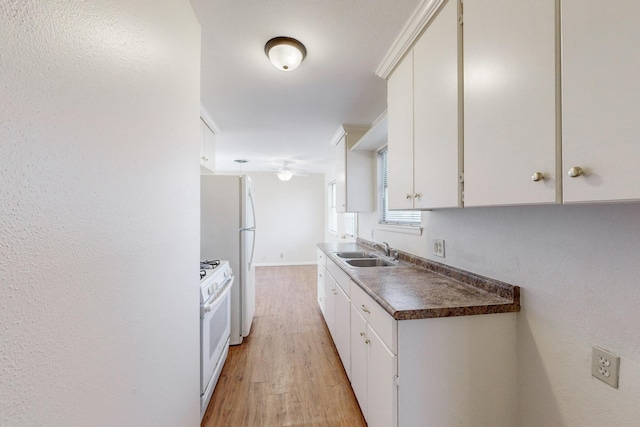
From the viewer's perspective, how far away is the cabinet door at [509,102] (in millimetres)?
748

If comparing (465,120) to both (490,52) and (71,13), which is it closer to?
(490,52)

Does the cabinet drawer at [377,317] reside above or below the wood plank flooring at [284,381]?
above

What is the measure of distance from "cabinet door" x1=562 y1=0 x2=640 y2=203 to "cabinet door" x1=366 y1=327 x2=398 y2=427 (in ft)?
3.11

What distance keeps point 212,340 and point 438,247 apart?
1.73m

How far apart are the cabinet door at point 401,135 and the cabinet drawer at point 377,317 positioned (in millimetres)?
600

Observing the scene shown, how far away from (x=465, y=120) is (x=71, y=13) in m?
1.24

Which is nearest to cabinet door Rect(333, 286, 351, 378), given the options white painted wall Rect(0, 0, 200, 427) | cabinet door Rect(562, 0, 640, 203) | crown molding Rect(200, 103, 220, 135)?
white painted wall Rect(0, 0, 200, 427)

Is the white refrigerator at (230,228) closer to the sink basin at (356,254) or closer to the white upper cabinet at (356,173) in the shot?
the sink basin at (356,254)

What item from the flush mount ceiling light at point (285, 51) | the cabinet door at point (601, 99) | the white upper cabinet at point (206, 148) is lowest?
the cabinet door at point (601, 99)

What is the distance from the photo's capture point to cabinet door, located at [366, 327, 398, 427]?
3.72 feet

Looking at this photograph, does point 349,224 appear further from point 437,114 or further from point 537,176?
point 537,176

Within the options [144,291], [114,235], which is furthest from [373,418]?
[114,235]

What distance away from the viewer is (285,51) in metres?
1.56

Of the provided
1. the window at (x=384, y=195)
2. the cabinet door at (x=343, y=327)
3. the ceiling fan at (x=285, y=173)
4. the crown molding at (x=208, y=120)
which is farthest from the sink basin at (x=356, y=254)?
the ceiling fan at (x=285, y=173)
